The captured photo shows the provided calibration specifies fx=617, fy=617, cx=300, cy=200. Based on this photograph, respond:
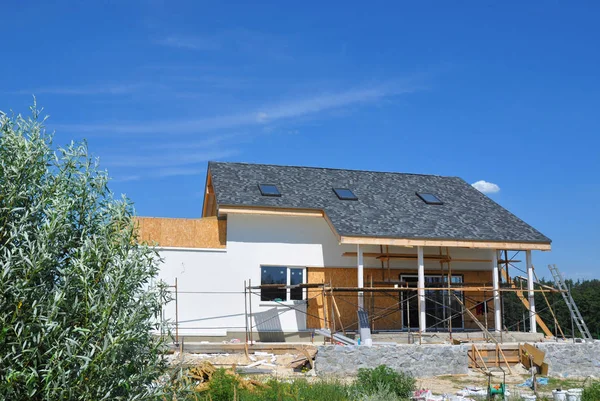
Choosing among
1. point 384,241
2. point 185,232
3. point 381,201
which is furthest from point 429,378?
point 185,232

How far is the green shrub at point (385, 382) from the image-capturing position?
500 inches

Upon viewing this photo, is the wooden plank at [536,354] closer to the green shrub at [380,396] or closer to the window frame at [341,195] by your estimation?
the green shrub at [380,396]

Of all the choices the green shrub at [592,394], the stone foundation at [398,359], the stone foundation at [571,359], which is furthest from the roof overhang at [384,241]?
the green shrub at [592,394]

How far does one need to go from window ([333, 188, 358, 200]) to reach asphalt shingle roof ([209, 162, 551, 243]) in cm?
26

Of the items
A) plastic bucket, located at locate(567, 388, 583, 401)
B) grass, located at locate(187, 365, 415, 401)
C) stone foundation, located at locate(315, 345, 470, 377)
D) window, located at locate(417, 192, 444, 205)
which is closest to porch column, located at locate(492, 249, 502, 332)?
window, located at locate(417, 192, 444, 205)

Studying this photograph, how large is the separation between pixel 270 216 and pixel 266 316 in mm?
3442

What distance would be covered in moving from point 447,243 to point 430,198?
429cm

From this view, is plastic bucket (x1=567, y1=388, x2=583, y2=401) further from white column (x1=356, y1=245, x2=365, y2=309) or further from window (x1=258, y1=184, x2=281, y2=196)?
window (x1=258, y1=184, x2=281, y2=196)

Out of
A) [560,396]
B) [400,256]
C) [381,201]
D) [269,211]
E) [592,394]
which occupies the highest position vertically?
[381,201]

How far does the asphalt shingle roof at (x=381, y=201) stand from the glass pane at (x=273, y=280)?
A: 7.60ft

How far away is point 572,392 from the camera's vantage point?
1295 centimetres

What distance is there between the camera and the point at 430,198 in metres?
24.9

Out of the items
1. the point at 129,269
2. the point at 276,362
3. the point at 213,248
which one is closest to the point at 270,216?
the point at 213,248

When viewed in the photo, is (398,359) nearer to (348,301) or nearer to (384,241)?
(384,241)
